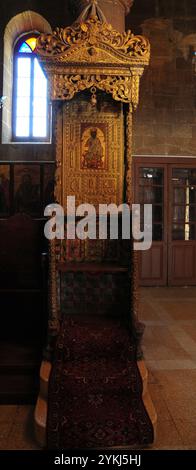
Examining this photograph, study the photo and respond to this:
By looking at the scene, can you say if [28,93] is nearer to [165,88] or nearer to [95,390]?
[165,88]

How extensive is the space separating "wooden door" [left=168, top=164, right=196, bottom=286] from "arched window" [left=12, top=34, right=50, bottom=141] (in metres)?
2.98

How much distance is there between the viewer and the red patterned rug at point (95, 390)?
7.05ft

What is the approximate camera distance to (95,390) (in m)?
2.46

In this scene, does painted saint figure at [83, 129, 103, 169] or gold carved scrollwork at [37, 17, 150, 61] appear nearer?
gold carved scrollwork at [37, 17, 150, 61]

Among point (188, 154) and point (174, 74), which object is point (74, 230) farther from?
point (174, 74)

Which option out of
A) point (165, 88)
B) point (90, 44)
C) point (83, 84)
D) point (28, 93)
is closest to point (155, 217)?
point (165, 88)

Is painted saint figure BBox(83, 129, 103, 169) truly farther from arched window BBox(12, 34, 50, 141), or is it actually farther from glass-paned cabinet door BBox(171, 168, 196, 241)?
arched window BBox(12, 34, 50, 141)

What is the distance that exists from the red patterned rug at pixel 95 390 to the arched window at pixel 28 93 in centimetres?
560

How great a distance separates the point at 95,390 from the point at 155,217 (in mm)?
5271

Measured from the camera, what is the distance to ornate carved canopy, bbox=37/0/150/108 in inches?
127

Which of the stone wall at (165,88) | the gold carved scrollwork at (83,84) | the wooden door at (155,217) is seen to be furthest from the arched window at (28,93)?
the gold carved scrollwork at (83,84)

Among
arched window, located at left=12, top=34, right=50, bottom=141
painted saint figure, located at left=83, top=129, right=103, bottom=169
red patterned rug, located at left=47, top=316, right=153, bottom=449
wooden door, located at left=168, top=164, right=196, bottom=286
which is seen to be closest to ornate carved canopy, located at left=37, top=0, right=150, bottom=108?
painted saint figure, located at left=83, top=129, right=103, bottom=169

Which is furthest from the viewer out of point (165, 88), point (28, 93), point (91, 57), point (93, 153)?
point (28, 93)

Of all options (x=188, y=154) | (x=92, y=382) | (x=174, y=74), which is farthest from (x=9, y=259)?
(x=174, y=74)
